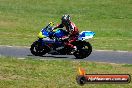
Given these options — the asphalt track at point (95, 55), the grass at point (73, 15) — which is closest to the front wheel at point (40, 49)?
the asphalt track at point (95, 55)

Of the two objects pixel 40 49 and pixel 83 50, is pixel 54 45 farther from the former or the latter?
pixel 83 50

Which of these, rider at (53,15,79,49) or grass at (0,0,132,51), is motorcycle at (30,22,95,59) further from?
grass at (0,0,132,51)

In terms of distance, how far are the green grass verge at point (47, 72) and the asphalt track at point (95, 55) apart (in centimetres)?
170

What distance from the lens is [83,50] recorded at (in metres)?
21.0

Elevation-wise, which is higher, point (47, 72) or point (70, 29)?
point (70, 29)

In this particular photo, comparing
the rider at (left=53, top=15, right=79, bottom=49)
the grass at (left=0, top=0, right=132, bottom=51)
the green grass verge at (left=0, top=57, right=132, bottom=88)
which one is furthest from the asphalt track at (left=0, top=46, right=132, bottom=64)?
the grass at (left=0, top=0, right=132, bottom=51)

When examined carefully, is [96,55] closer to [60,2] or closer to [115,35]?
[115,35]

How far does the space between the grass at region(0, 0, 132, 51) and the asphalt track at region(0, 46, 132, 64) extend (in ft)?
44.0

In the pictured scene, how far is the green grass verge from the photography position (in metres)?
14.1

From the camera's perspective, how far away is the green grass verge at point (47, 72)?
46.1 feet

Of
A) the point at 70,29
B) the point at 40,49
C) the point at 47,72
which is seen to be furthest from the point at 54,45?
the point at 47,72

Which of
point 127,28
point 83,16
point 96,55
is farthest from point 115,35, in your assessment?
point 96,55

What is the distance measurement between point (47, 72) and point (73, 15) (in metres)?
34.8

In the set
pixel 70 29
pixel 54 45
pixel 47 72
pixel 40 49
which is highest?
pixel 70 29
